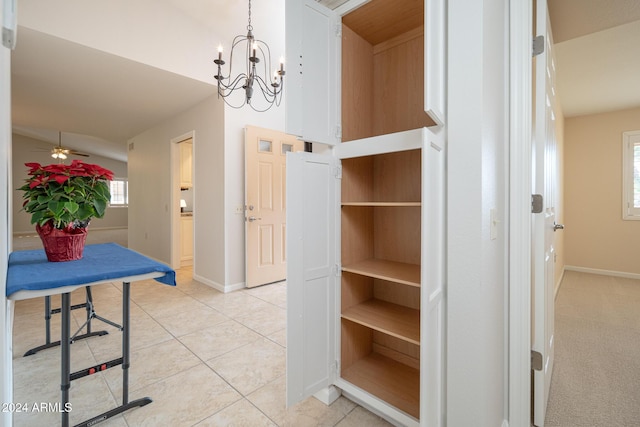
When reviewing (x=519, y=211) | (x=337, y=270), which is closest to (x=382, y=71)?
(x=519, y=211)

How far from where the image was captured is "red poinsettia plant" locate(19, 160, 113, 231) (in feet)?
5.12

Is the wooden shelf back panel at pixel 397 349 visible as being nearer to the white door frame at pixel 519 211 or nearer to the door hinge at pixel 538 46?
the white door frame at pixel 519 211

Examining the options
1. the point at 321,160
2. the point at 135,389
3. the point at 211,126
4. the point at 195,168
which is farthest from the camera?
the point at 195,168

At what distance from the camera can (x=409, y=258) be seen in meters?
1.87

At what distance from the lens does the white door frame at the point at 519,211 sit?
4.55ft

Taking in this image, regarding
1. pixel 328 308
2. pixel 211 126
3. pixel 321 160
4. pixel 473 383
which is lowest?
pixel 473 383

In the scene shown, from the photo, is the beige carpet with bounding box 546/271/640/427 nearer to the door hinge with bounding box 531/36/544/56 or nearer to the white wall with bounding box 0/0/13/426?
the door hinge with bounding box 531/36/544/56

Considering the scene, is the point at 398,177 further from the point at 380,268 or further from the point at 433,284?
the point at 433,284

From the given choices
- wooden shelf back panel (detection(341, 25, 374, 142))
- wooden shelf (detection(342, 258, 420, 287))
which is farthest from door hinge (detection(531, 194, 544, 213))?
wooden shelf back panel (detection(341, 25, 374, 142))

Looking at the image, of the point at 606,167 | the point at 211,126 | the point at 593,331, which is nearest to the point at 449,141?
the point at 593,331

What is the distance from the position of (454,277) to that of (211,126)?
375 cm

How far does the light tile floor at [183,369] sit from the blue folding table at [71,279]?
0.23 metres

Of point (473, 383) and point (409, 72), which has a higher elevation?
point (409, 72)

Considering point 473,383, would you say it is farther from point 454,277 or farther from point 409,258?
point 409,258
